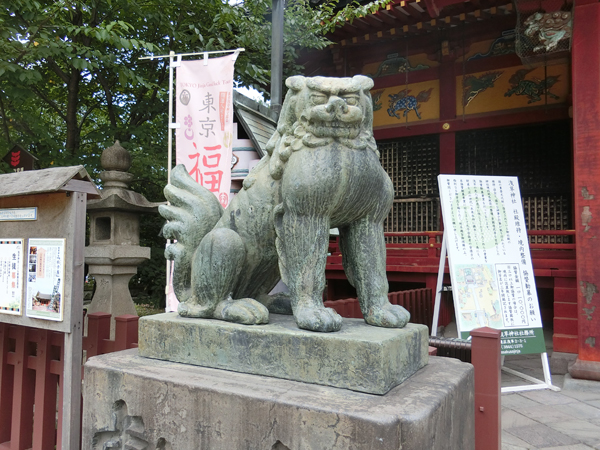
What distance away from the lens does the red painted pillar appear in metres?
4.17

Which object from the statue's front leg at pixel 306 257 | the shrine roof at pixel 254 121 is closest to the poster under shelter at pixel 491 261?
the shrine roof at pixel 254 121

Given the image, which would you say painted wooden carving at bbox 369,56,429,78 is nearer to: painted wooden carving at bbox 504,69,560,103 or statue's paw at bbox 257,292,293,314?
painted wooden carving at bbox 504,69,560,103

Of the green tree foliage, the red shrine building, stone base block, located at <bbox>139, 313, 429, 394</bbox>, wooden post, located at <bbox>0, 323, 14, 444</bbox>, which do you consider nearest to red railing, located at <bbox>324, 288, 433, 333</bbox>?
the red shrine building

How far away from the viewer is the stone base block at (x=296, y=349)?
1.40 metres

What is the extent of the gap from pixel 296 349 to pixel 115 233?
171 inches

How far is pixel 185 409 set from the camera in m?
1.57

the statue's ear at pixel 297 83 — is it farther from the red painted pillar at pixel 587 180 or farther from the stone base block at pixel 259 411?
the red painted pillar at pixel 587 180

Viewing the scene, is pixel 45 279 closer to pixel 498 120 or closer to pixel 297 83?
pixel 297 83

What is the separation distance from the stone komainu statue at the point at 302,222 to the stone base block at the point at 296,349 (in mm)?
69

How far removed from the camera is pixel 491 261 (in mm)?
4203

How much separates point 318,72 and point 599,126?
4.56m

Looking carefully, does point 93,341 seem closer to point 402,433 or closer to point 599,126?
point 402,433

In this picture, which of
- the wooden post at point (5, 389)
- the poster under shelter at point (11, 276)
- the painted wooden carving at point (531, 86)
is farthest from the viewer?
the painted wooden carving at point (531, 86)

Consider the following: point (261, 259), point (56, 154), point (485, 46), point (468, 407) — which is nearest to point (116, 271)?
point (56, 154)
